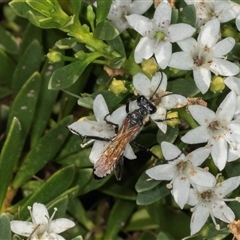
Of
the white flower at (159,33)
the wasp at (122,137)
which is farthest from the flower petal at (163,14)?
the wasp at (122,137)

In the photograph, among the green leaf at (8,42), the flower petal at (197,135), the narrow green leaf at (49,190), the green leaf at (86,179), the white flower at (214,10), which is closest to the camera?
the flower petal at (197,135)

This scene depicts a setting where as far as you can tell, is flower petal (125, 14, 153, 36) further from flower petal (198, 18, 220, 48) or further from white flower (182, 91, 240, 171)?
white flower (182, 91, 240, 171)

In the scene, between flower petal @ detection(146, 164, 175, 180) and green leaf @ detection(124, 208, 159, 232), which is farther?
green leaf @ detection(124, 208, 159, 232)

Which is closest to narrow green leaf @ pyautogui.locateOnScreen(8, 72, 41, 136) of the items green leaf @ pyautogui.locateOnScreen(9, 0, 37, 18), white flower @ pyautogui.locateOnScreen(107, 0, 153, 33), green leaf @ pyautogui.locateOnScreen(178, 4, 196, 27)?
green leaf @ pyautogui.locateOnScreen(9, 0, 37, 18)

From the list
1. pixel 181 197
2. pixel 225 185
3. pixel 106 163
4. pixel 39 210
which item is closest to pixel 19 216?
pixel 39 210

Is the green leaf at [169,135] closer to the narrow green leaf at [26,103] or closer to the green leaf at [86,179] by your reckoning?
the green leaf at [86,179]

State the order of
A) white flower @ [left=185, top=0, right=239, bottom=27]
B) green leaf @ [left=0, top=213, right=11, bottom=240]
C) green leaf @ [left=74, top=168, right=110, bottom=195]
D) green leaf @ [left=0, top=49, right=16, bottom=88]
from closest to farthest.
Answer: green leaf @ [left=0, top=213, right=11, bottom=240] → white flower @ [left=185, top=0, right=239, bottom=27] → green leaf @ [left=74, top=168, right=110, bottom=195] → green leaf @ [left=0, top=49, right=16, bottom=88]

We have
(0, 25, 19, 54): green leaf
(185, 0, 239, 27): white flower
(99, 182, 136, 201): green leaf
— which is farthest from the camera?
(0, 25, 19, 54): green leaf

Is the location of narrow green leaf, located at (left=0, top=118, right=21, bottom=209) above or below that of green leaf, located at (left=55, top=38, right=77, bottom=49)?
below
